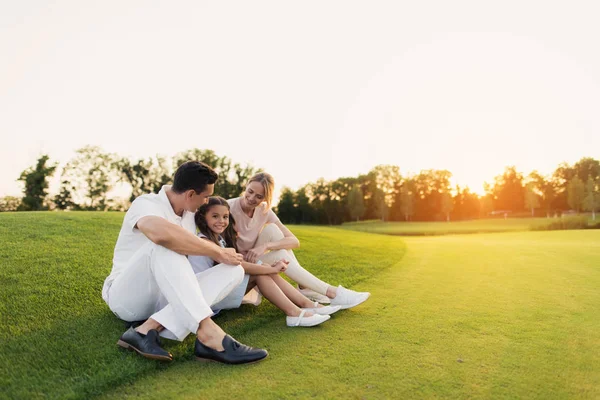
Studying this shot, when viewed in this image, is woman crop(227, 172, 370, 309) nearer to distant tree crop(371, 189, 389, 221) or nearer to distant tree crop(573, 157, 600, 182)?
distant tree crop(371, 189, 389, 221)

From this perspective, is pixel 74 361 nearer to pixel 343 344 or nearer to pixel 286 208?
pixel 343 344

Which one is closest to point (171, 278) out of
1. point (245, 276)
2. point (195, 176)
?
point (195, 176)

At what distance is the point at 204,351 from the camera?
3318mm

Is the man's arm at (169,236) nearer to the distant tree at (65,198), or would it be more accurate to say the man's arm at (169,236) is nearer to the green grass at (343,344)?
the green grass at (343,344)

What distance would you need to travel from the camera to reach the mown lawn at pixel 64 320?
3002mm

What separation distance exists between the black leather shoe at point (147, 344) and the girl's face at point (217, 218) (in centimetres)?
122

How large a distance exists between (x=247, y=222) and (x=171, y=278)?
199cm

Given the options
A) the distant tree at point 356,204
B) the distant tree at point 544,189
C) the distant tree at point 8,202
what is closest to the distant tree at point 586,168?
the distant tree at point 544,189

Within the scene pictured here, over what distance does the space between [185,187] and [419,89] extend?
965 inches

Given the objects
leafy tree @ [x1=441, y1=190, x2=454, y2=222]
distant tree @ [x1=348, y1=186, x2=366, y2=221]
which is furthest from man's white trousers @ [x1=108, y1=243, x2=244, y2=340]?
leafy tree @ [x1=441, y1=190, x2=454, y2=222]

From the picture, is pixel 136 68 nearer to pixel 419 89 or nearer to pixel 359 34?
pixel 359 34

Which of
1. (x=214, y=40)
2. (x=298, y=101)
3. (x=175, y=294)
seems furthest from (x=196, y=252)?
(x=298, y=101)

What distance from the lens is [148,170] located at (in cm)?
5509

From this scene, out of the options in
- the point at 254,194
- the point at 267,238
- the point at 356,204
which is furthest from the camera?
the point at 356,204
